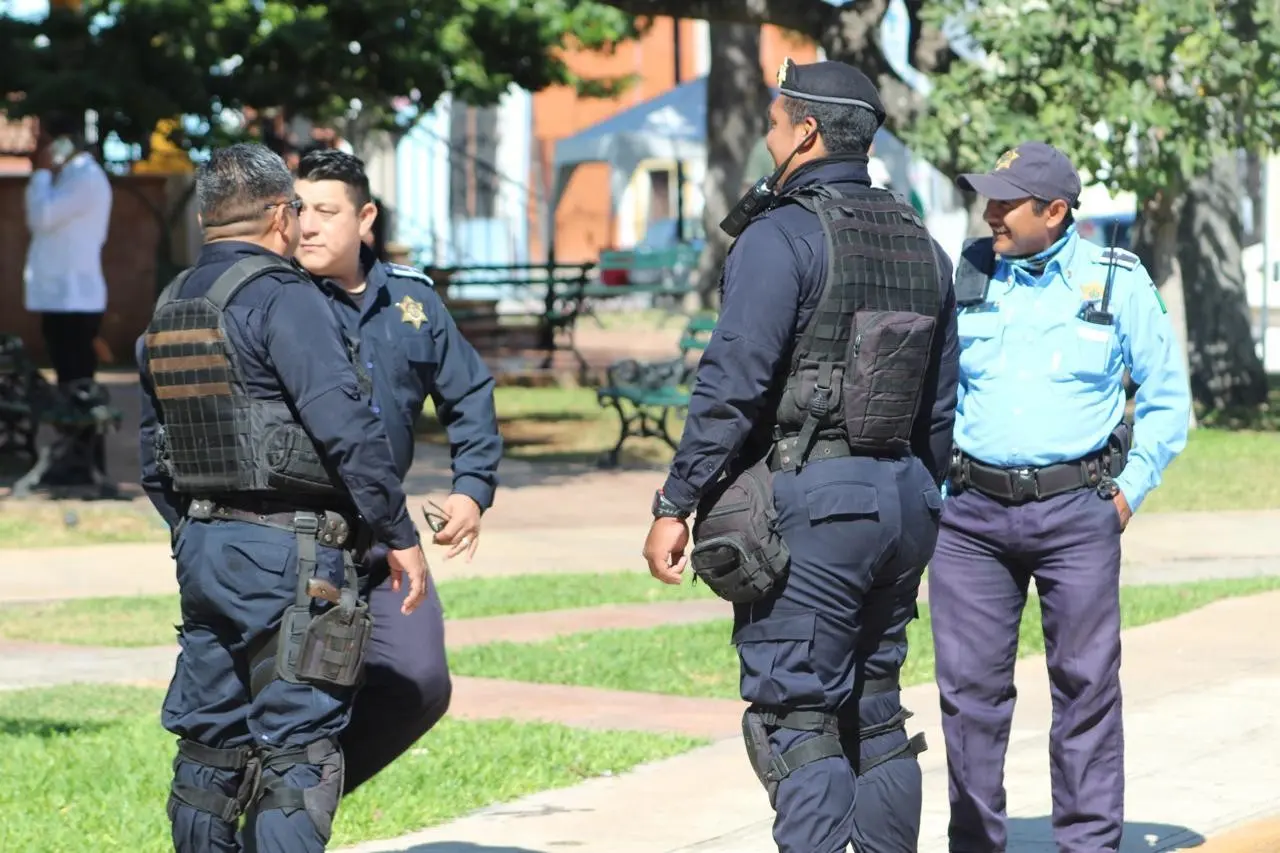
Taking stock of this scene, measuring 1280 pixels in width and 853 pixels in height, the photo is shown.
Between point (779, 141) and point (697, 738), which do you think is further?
point (697, 738)

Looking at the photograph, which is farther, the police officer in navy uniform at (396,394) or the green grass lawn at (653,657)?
the green grass lawn at (653,657)

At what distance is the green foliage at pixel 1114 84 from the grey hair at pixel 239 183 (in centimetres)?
1139

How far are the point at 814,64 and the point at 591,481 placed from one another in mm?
10473

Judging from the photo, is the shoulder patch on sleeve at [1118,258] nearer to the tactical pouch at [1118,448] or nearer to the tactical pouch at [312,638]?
the tactical pouch at [1118,448]

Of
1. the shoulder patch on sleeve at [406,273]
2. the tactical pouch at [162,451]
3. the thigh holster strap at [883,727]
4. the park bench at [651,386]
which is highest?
the shoulder patch on sleeve at [406,273]

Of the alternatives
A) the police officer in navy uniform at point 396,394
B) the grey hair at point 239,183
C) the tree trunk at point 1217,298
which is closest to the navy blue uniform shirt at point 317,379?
the grey hair at point 239,183

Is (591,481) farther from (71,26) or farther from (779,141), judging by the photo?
(779,141)

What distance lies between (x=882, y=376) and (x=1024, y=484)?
0.90m

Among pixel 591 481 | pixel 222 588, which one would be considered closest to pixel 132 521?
pixel 591 481

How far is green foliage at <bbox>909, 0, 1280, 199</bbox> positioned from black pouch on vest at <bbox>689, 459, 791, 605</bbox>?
11.3 metres

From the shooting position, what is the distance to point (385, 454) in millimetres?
4656

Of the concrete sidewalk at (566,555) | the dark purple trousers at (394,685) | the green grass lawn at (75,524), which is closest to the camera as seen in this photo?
the dark purple trousers at (394,685)

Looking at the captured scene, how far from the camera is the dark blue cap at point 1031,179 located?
5.42m

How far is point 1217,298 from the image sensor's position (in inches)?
792
